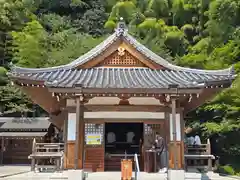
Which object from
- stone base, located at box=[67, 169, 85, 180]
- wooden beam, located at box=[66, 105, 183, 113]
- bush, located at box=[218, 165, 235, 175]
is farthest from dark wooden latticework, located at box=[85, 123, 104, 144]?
bush, located at box=[218, 165, 235, 175]

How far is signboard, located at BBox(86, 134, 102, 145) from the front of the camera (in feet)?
35.7

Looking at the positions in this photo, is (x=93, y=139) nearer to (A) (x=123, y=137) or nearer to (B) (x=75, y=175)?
(B) (x=75, y=175)

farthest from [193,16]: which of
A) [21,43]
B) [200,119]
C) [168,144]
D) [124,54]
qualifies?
[168,144]

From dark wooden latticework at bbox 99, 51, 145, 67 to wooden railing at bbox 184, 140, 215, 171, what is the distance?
137 inches

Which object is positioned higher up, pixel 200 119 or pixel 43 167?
pixel 200 119

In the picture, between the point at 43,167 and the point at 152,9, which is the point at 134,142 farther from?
the point at 152,9

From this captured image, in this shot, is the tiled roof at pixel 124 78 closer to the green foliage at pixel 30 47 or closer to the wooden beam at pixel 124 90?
the wooden beam at pixel 124 90

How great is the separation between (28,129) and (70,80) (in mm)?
14764

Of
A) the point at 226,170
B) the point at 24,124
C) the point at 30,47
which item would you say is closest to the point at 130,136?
the point at 226,170

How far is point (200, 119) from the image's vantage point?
76.6 feet

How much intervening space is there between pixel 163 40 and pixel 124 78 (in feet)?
64.9

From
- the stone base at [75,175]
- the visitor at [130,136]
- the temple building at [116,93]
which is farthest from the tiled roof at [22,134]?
the stone base at [75,175]

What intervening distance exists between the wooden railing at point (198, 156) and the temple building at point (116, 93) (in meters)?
0.87

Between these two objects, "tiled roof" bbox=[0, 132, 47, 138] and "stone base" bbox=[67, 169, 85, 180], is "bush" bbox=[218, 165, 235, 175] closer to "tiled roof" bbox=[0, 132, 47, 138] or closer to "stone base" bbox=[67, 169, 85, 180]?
"tiled roof" bbox=[0, 132, 47, 138]
